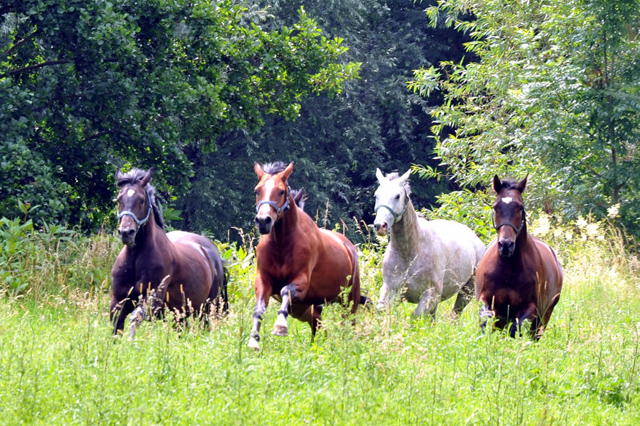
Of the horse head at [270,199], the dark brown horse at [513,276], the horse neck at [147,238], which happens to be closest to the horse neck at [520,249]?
the dark brown horse at [513,276]

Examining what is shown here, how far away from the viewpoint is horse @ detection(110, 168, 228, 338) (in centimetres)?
838

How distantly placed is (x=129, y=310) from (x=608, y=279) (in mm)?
8410

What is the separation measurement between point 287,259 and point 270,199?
631 millimetres

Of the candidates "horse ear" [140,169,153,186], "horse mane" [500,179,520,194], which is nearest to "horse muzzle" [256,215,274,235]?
"horse ear" [140,169,153,186]

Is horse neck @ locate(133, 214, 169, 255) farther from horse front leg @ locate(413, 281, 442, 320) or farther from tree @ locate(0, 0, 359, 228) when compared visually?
tree @ locate(0, 0, 359, 228)

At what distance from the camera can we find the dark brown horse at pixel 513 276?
8.50 m

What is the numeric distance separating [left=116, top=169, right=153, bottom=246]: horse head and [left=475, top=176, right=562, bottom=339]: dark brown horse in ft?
11.7

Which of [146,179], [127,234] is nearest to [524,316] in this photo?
[127,234]

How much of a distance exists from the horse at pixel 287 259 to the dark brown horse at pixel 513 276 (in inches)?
58.0

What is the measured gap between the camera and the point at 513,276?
8.55 meters

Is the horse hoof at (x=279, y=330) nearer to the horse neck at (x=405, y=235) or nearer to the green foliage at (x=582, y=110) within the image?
the horse neck at (x=405, y=235)

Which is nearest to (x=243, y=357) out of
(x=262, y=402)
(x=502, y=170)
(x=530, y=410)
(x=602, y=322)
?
(x=262, y=402)

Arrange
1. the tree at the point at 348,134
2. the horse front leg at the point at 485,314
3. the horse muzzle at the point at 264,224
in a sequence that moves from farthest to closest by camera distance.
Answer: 1. the tree at the point at 348,134
2. the horse front leg at the point at 485,314
3. the horse muzzle at the point at 264,224

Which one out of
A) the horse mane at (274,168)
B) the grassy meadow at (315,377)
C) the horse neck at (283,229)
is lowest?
the grassy meadow at (315,377)
